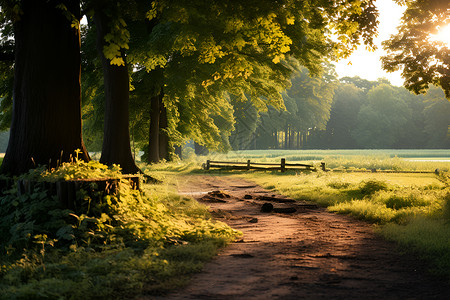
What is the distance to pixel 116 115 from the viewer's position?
15500 millimetres

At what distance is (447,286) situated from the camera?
5.26 meters

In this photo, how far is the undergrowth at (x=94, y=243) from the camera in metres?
4.86

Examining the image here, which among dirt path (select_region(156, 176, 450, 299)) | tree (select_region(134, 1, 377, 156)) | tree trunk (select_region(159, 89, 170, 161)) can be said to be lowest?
dirt path (select_region(156, 176, 450, 299))

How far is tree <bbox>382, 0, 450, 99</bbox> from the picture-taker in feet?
40.1

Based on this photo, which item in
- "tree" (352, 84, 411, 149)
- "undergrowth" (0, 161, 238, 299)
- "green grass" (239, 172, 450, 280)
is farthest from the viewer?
"tree" (352, 84, 411, 149)

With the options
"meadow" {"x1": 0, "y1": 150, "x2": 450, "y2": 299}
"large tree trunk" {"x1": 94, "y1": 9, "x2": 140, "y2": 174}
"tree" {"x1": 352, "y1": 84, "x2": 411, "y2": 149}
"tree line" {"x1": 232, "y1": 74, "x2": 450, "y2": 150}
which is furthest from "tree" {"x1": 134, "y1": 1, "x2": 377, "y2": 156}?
"tree" {"x1": 352, "y1": 84, "x2": 411, "y2": 149}

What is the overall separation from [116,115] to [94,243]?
9522 millimetres

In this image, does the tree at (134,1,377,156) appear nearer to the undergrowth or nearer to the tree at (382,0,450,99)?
the tree at (382,0,450,99)

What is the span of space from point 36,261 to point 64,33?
16.6 feet

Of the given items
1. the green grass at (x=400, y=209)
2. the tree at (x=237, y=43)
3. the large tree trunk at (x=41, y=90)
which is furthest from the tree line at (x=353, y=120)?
the large tree trunk at (x=41, y=90)

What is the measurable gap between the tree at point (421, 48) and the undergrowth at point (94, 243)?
844 cm

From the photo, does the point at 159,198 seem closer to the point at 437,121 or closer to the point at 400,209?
the point at 400,209

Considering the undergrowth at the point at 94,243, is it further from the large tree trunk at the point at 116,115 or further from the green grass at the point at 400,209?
the large tree trunk at the point at 116,115

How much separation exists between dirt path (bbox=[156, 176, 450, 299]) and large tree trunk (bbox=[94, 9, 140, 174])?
7.59 meters
